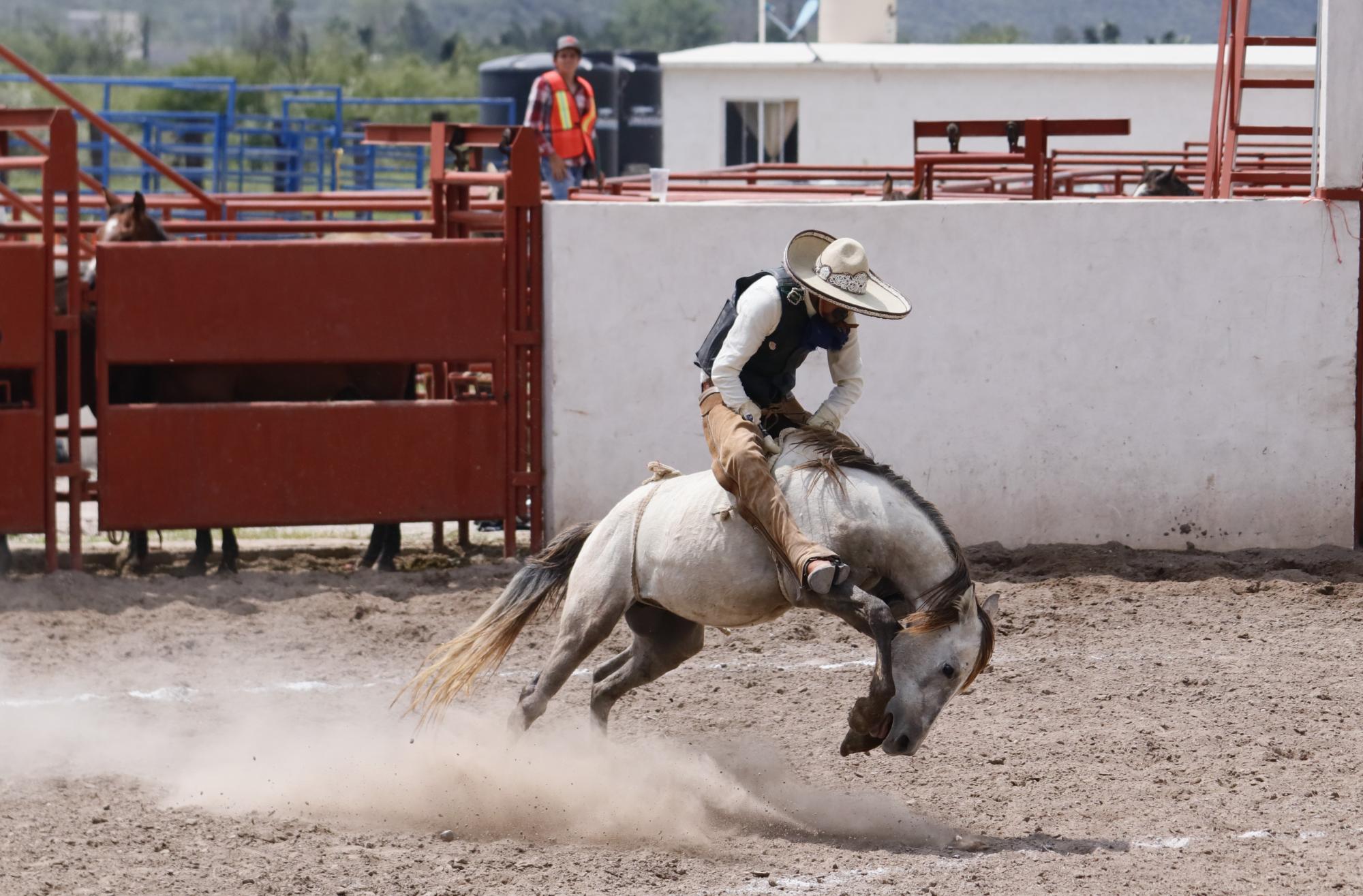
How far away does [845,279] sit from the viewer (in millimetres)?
5145

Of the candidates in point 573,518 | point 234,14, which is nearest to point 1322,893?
point 573,518

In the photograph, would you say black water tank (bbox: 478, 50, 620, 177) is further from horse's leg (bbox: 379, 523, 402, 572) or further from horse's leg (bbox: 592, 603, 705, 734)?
horse's leg (bbox: 592, 603, 705, 734)

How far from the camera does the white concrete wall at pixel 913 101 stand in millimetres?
22219

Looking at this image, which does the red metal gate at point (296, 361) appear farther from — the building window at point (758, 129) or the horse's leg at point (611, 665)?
the building window at point (758, 129)

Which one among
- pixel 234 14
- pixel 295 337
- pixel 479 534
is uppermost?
pixel 234 14

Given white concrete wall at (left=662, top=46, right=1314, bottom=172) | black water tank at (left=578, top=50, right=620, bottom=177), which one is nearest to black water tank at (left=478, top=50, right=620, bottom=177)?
black water tank at (left=578, top=50, right=620, bottom=177)

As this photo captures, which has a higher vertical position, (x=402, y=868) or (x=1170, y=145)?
(x=1170, y=145)

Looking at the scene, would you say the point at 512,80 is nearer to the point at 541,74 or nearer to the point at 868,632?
the point at 541,74

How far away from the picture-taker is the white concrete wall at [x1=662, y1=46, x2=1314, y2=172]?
72.9ft

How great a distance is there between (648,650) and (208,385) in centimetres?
445

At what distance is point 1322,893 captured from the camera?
4430mm

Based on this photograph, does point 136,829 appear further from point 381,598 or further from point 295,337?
point 295,337

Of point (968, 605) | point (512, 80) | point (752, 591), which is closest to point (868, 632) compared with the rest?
point (968, 605)

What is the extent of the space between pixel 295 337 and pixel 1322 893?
6108mm
